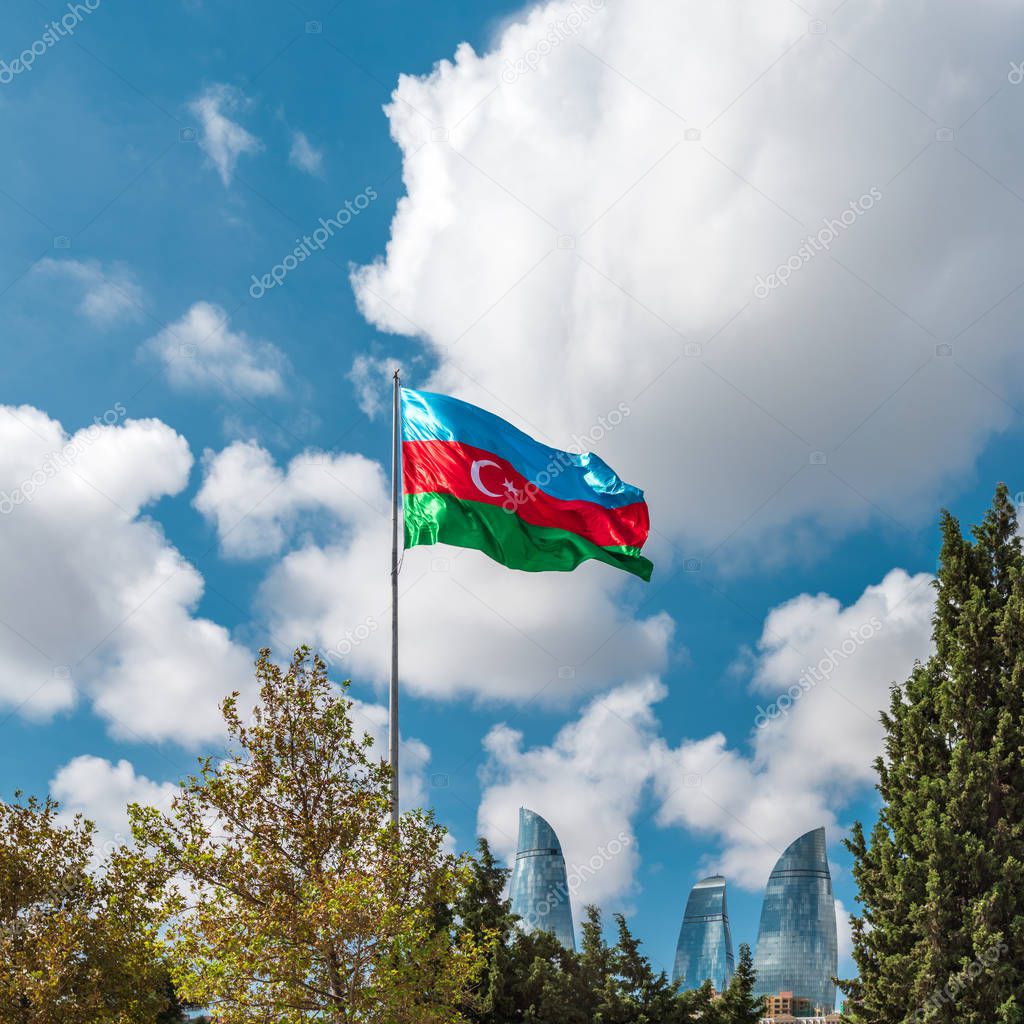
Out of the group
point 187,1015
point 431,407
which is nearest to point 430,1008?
point 431,407

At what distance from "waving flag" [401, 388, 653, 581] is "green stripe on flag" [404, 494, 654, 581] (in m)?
0.02

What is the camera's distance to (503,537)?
1955cm

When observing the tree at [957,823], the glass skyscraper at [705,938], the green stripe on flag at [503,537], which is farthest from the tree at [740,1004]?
the glass skyscraper at [705,938]

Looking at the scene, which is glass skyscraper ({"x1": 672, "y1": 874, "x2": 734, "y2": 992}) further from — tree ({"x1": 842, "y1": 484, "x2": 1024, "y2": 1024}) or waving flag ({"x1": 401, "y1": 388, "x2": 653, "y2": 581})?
waving flag ({"x1": 401, "y1": 388, "x2": 653, "y2": 581})

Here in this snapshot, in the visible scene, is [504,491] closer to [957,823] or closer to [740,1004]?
[957,823]

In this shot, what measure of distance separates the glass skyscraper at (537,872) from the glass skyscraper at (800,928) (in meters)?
27.1

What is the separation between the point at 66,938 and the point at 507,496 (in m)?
11.6

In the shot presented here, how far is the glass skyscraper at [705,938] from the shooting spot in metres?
138

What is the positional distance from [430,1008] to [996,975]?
13.0m

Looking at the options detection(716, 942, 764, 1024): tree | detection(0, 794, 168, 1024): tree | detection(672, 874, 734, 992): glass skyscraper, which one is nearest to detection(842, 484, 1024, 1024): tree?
detection(716, 942, 764, 1024): tree

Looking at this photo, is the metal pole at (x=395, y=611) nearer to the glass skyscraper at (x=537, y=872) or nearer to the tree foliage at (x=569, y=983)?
the tree foliage at (x=569, y=983)

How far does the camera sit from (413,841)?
16.3 meters

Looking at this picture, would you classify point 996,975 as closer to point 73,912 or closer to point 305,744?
point 305,744

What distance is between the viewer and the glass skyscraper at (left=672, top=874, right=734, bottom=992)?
454ft
